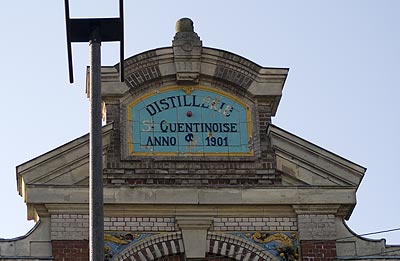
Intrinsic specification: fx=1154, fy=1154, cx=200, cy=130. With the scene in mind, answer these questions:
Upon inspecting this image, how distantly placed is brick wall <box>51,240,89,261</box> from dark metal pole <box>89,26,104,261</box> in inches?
289

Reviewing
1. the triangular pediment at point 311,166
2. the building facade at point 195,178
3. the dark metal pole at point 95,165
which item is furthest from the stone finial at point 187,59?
the dark metal pole at point 95,165

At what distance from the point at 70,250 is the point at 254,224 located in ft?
11.5

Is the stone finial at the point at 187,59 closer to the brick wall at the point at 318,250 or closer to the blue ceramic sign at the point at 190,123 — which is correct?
the blue ceramic sign at the point at 190,123

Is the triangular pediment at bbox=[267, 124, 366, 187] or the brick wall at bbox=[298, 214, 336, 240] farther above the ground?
the triangular pediment at bbox=[267, 124, 366, 187]

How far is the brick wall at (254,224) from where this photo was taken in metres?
21.9

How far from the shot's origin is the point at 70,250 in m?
21.3

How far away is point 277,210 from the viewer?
867 inches

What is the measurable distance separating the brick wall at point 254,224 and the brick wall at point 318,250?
43cm

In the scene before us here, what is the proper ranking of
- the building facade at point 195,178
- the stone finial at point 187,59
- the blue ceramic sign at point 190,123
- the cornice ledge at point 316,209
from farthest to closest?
the stone finial at point 187,59
the blue ceramic sign at point 190,123
the cornice ledge at point 316,209
the building facade at point 195,178

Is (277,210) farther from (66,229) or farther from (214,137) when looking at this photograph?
(66,229)

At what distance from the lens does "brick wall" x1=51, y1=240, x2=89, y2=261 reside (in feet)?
69.5

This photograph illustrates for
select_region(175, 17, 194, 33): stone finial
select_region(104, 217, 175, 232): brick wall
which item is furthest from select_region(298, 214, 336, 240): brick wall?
select_region(175, 17, 194, 33): stone finial

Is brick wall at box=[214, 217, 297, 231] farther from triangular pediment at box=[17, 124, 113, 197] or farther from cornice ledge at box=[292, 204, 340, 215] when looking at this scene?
triangular pediment at box=[17, 124, 113, 197]

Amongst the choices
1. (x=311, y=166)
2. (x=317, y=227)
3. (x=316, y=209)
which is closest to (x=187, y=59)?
(x=311, y=166)
